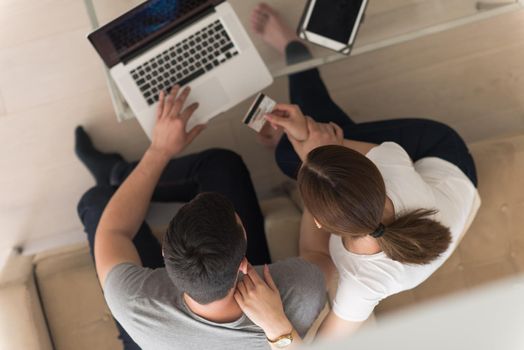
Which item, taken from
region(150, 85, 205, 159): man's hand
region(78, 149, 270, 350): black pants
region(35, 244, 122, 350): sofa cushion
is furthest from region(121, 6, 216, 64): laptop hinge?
region(35, 244, 122, 350): sofa cushion

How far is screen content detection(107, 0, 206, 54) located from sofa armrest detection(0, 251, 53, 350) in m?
0.67

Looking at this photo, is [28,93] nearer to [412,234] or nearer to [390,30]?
[390,30]

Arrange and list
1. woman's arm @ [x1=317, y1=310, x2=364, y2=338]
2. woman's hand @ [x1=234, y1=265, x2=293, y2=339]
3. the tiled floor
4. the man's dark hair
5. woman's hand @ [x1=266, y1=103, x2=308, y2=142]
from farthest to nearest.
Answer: the tiled floor
woman's hand @ [x1=266, y1=103, x2=308, y2=142]
woman's arm @ [x1=317, y1=310, x2=364, y2=338]
woman's hand @ [x1=234, y1=265, x2=293, y2=339]
the man's dark hair

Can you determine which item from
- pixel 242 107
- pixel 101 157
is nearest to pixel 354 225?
pixel 242 107

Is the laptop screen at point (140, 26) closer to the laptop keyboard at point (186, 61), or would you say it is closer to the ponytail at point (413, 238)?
the laptop keyboard at point (186, 61)

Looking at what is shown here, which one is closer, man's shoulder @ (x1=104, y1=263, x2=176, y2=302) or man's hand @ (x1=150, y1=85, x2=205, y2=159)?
A: man's shoulder @ (x1=104, y1=263, x2=176, y2=302)

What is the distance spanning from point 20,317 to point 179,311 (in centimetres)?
50

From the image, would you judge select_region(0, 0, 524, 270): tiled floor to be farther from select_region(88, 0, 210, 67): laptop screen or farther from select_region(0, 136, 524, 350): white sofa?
select_region(88, 0, 210, 67): laptop screen

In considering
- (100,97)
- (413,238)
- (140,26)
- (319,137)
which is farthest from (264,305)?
(100,97)

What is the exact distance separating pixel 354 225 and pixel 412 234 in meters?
0.14

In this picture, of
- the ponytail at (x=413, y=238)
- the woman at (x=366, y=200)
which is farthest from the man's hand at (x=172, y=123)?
the ponytail at (x=413, y=238)

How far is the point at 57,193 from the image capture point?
1638mm

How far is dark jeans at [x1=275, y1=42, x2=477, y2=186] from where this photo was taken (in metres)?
1.28

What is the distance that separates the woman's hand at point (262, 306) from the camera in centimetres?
99
